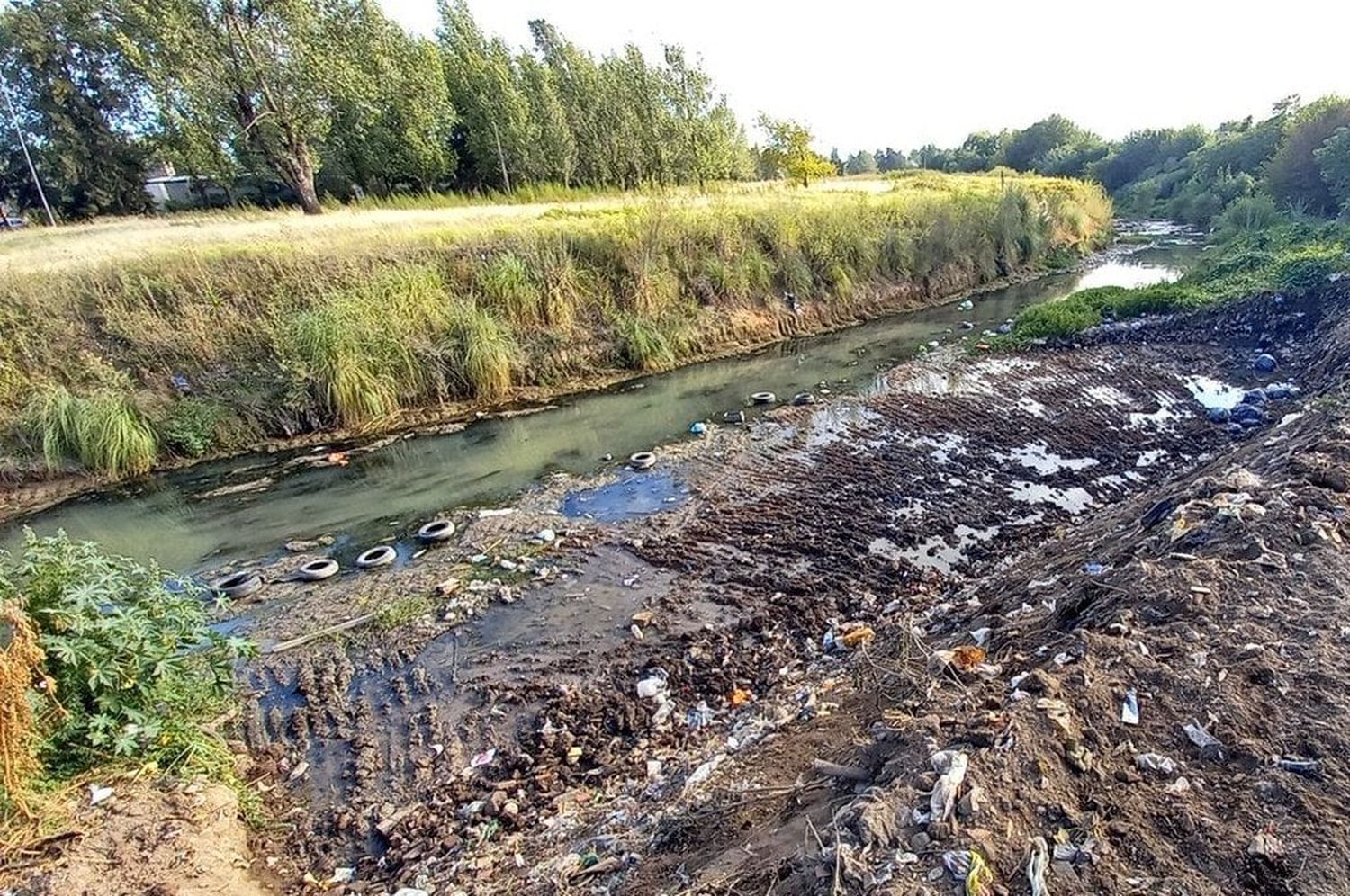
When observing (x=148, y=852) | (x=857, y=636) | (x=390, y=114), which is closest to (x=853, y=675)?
(x=857, y=636)

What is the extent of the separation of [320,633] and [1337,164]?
93.2 ft

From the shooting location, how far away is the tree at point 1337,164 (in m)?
18.5

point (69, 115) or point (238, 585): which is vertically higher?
point (69, 115)

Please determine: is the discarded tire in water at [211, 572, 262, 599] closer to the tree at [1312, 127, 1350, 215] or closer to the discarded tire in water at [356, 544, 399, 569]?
the discarded tire in water at [356, 544, 399, 569]

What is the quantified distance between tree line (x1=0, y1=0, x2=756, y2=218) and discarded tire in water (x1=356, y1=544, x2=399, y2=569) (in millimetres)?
15989

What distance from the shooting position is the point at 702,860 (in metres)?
2.44

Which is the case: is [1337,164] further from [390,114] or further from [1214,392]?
[390,114]

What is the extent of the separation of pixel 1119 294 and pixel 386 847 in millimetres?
15283

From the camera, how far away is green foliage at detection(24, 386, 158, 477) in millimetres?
7887

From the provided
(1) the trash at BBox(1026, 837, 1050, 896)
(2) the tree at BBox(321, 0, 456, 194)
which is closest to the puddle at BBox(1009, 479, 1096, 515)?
(1) the trash at BBox(1026, 837, 1050, 896)

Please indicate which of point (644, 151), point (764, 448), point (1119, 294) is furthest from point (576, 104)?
point (764, 448)

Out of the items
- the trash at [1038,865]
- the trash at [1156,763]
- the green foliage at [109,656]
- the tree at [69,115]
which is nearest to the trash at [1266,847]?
the trash at [1156,763]

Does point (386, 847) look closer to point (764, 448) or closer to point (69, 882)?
point (69, 882)

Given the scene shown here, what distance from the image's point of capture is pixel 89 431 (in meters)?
7.99
